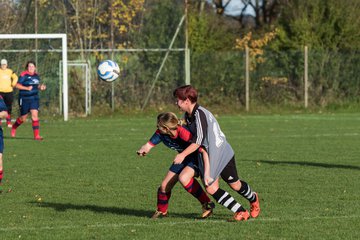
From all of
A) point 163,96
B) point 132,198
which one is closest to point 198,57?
point 163,96

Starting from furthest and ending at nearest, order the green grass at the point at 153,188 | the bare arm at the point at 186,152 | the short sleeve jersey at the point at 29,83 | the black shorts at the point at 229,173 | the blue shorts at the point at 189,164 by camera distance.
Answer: the short sleeve jersey at the point at 29,83 → the blue shorts at the point at 189,164 → the black shorts at the point at 229,173 → the bare arm at the point at 186,152 → the green grass at the point at 153,188

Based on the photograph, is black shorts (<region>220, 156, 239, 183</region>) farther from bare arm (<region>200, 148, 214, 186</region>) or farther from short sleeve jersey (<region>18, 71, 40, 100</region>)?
short sleeve jersey (<region>18, 71, 40, 100</region>)

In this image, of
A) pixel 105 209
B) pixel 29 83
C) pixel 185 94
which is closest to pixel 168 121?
pixel 185 94

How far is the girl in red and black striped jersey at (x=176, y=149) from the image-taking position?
9.46 meters

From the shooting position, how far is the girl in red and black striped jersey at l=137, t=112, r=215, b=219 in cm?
946

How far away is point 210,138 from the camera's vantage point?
9570mm

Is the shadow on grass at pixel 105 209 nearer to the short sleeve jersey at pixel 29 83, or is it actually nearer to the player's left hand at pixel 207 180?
the player's left hand at pixel 207 180

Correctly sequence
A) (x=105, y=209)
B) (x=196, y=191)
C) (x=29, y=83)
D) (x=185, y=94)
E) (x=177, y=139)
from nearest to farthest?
(x=185, y=94) → (x=177, y=139) → (x=196, y=191) → (x=105, y=209) → (x=29, y=83)

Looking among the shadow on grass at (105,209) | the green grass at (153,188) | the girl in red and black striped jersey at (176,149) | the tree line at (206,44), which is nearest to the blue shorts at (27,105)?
the green grass at (153,188)

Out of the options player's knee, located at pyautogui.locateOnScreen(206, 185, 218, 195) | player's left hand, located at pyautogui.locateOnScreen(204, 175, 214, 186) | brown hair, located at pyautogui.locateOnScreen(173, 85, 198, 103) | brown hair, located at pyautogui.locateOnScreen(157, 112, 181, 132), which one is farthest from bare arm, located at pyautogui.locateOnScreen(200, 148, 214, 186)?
brown hair, located at pyautogui.locateOnScreen(173, 85, 198, 103)

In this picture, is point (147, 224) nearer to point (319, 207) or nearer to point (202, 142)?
point (202, 142)

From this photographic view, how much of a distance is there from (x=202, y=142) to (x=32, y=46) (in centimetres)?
2276

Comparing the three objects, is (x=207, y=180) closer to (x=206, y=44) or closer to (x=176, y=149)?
(x=176, y=149)

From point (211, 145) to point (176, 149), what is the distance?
47cm
